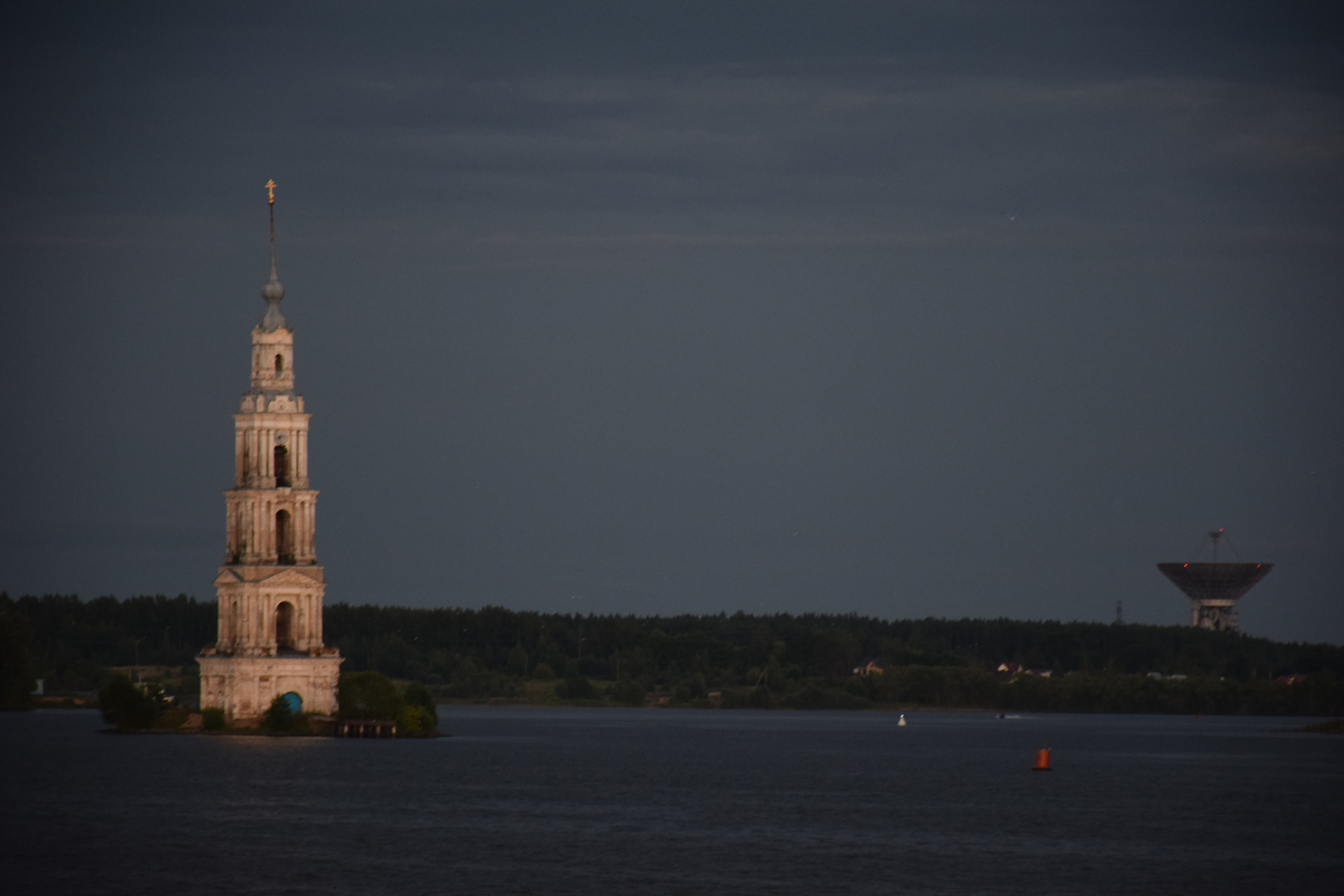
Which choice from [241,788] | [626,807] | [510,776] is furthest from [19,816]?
[510,776]

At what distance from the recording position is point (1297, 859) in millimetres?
79500

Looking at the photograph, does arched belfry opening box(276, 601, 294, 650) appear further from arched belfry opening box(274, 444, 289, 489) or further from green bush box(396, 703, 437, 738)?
green bush box(396, 703, 437, 738)

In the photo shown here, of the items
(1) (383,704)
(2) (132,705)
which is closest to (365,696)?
(1) (383,704)

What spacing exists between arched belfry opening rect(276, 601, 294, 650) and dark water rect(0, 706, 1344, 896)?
6.23 m

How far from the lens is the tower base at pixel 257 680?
420 feet

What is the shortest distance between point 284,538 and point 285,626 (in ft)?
18.8

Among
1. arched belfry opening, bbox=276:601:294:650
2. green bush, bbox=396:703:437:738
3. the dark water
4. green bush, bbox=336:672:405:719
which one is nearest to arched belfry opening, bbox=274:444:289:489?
arched belfry opening, bbox=276:601:294:650

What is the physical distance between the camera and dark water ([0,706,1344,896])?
70000mm

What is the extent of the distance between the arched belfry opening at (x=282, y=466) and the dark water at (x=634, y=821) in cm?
1651

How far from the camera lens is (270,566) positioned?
425 feet

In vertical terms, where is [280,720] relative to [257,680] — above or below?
below

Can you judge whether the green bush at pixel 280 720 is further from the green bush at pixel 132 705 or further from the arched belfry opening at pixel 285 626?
the green bush at pixel 132 705

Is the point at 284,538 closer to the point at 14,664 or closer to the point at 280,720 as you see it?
the point at 280,720

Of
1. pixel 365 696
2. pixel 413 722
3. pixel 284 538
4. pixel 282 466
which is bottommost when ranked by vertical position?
pixel 413 722
